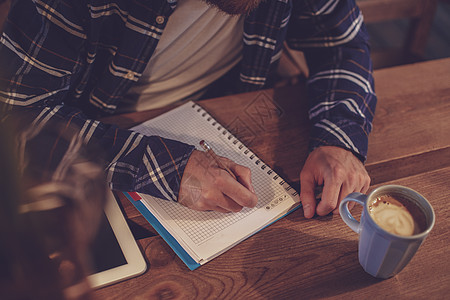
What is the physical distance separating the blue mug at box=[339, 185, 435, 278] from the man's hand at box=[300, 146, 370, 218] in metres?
0.11

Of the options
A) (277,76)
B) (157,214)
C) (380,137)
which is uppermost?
(380,137)

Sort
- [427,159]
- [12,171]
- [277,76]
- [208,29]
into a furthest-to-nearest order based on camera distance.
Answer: [277,76]
[208,29]
[427,159]
[12,171]

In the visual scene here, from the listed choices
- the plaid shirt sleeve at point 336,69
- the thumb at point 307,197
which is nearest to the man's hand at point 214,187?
the thumb at point 307,197

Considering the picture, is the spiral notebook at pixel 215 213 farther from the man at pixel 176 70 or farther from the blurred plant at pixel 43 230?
the blurred plant at pixel 43 230

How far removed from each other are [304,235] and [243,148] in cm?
25

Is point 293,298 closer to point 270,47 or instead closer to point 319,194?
point 319,194

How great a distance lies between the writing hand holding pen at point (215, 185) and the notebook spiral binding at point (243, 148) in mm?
→ 76

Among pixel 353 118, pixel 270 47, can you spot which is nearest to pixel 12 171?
pixel 353 118

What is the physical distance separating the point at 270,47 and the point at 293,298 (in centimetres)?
71

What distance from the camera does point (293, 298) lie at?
67 centimetres

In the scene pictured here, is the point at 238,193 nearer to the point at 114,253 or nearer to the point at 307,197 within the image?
the point at 307,197

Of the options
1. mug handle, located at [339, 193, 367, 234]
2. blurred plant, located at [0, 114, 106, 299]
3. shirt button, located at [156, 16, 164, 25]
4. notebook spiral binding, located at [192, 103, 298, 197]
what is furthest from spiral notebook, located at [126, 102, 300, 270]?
blurred plant, located at [0, 114, 106, 299]

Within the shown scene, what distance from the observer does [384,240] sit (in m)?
0.60

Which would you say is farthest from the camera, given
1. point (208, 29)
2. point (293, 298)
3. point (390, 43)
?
point (390, 43)
